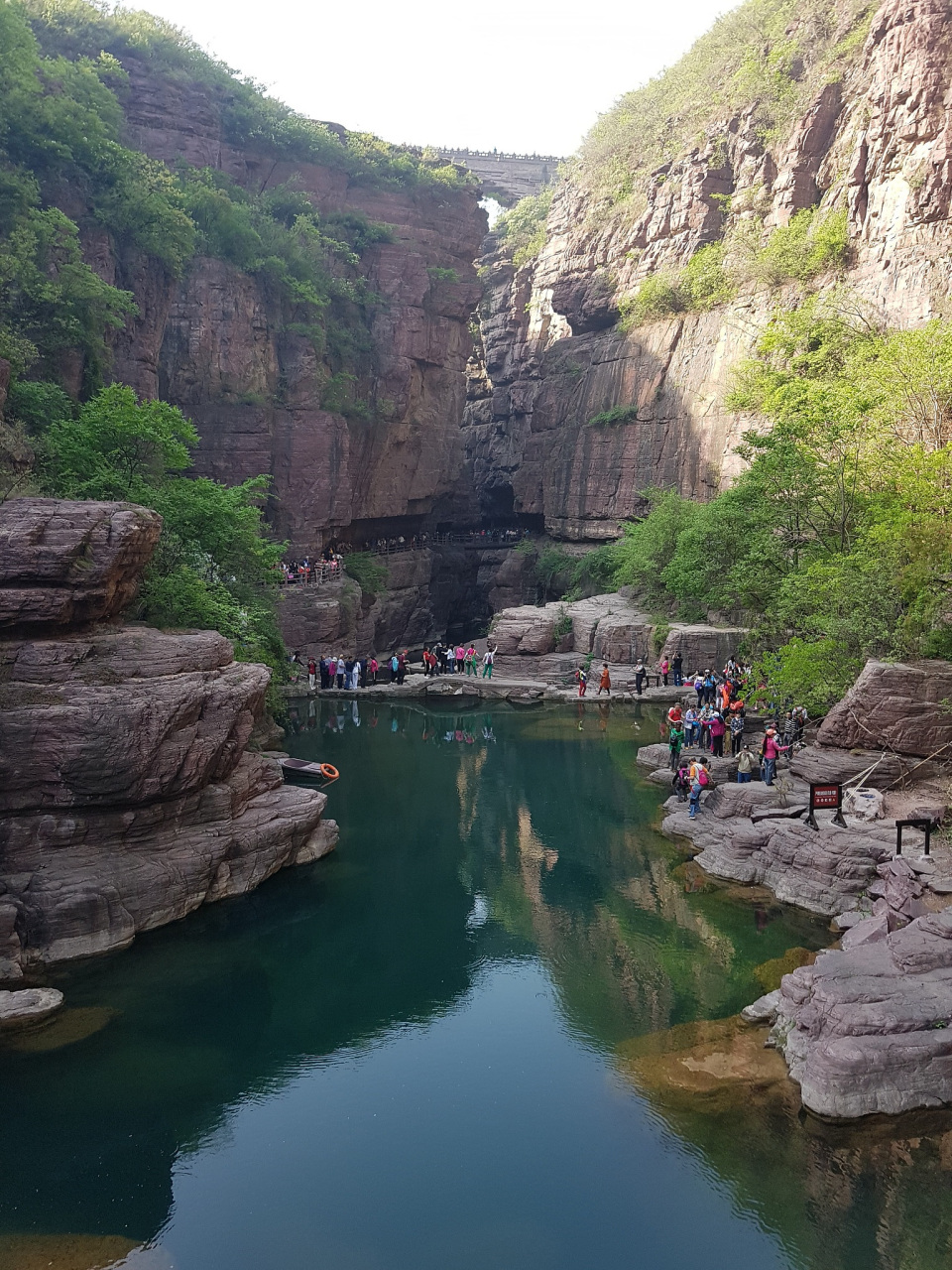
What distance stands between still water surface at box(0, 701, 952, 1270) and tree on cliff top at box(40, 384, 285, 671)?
5.95 meters

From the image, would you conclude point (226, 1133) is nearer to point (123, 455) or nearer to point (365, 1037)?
point (365, 1037)

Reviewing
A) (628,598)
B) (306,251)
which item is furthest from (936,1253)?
(306,251)

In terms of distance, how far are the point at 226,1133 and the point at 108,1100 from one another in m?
1.49

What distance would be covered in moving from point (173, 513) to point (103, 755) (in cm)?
1082

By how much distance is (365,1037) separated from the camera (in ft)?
41.7

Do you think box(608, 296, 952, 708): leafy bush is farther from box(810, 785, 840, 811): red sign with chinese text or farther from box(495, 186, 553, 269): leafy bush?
box(495, 186, 553, 269): leafy bush

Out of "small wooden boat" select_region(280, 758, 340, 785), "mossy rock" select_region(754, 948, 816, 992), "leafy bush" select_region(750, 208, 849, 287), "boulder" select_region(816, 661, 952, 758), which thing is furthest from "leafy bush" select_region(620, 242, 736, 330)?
"mossy rock" select_region(754, 948, 816, 992)

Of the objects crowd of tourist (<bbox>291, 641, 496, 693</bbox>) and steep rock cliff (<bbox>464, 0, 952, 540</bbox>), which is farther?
steep rock cliff (<bbox>464, 0, 952, 540</bbox>)

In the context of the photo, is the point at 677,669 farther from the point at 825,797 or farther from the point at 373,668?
the point at 825,797

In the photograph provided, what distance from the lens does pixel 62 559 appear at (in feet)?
48.9

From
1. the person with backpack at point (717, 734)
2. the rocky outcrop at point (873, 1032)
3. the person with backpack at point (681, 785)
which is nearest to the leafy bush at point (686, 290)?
the person with backpack at point (717, 734)

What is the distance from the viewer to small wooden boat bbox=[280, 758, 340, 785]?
72.0 ft

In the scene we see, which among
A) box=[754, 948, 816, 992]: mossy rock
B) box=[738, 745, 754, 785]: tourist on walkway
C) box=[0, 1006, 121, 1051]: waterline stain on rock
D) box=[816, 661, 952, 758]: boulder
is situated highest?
box=[816, 661, 952, 758]: boulder

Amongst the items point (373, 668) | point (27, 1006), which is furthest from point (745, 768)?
point (373, 668)
